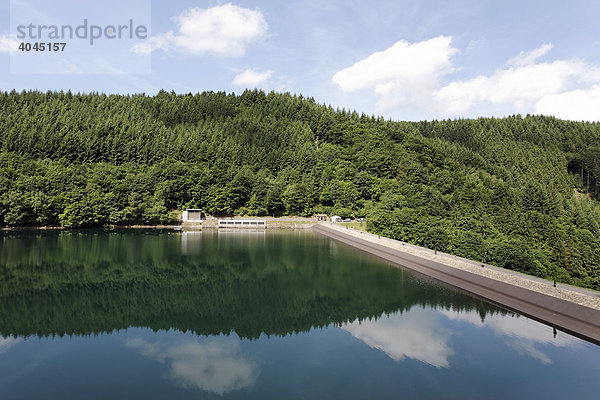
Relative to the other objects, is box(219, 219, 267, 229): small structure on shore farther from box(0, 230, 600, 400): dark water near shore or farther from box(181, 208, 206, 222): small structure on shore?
box(0, 230, 600, 400): dark water near shore

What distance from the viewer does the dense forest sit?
3662cm

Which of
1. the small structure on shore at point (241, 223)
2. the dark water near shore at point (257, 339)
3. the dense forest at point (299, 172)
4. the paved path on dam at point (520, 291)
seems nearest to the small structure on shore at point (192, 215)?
the dense forest at point (299, 172)

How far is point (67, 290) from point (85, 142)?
176 ft

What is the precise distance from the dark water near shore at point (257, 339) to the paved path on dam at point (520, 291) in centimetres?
61

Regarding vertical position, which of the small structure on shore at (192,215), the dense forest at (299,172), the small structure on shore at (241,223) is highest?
the dense forest at (299,172)

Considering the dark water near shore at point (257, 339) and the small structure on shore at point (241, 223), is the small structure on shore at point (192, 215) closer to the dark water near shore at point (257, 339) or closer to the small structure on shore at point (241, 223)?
the small structure on shore at point (241, 223)

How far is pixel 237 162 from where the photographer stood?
63844 millimetres

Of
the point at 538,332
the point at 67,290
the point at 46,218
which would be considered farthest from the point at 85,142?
the point at 538,332

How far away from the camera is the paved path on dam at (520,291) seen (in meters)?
11.4

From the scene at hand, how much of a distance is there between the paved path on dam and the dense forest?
9604 millimetres

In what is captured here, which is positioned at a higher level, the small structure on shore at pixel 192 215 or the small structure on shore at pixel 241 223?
the small structure on shore at pixel 192 215

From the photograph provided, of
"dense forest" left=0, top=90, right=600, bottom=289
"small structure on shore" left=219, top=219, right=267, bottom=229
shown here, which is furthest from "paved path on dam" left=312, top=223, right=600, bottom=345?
"small structure on shore" left=219, top=219, right=267, bottom=229

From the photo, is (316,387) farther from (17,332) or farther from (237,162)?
(237,162)

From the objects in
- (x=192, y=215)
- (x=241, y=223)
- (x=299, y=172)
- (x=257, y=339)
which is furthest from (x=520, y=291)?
(x=299, y=172)
